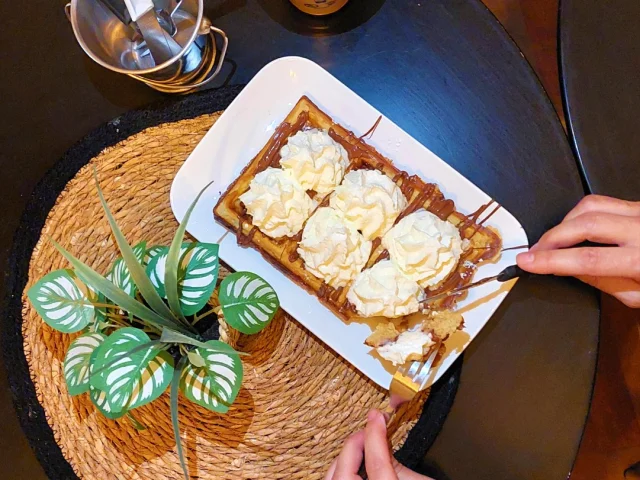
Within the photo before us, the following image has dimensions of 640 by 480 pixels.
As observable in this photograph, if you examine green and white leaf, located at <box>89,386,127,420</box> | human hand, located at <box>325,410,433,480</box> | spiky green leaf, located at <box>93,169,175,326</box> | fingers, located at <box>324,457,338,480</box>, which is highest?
spiky green leaf, located at <box>93,169,175,326</box>

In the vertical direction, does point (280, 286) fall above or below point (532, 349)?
below

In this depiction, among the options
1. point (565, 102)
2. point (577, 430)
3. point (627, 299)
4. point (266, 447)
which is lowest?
point (266, 447)

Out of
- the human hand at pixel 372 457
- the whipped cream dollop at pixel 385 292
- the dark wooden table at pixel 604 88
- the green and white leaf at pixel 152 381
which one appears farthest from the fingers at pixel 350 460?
the dark wooden table at pixel 604 88

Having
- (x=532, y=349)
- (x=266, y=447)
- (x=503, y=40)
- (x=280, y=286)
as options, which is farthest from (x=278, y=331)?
(x=503, y=40)

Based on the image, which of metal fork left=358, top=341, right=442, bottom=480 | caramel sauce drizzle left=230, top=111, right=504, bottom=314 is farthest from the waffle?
metal fork left=358, top=341, right=442, bottom=480

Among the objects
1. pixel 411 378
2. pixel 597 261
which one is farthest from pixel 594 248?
pixel 411 378

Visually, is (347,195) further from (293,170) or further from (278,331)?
(278,331)

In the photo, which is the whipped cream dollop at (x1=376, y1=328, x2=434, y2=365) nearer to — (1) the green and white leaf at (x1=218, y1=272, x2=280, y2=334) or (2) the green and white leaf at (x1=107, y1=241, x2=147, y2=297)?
(1) the green and white leaf at (x1=218, y1=272, x2=280, y2=334)
